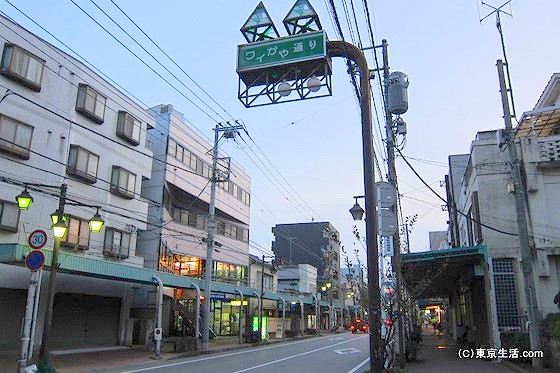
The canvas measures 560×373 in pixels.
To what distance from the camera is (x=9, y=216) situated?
72.3 ft

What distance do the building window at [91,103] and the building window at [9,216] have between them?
682 centimetres

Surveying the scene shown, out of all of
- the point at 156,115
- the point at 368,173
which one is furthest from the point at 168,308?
the point at 368,173

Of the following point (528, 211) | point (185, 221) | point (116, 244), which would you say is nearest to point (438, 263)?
point (528, 211)

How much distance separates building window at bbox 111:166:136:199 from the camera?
29594 millimetres

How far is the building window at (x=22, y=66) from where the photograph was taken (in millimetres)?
22250

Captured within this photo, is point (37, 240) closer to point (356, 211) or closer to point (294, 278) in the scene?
point (356, 211)

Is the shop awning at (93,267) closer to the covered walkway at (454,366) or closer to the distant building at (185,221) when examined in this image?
the distant building at (185,221)

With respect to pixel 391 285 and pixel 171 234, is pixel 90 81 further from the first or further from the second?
pixel 391 285

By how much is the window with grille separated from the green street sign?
14.7 meters

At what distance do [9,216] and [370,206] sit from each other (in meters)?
19.0

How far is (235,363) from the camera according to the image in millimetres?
21781

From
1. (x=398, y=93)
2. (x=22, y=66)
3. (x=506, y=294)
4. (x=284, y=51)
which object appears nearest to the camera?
(x=284, y=51)

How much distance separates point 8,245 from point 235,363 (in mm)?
10679

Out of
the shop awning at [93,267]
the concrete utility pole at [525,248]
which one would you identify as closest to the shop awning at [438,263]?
the concrete utility pole at [525,248]
